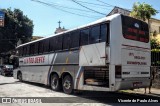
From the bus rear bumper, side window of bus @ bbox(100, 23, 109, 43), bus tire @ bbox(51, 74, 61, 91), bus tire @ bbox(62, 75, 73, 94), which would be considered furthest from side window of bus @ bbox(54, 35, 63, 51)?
the bus rear bumper

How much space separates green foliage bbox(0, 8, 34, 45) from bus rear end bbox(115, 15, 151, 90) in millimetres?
33242

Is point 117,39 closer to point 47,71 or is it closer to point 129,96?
point 129,96

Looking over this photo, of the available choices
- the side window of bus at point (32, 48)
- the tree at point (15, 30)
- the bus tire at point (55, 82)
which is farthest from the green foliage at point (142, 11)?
the tree at point (15, 30)

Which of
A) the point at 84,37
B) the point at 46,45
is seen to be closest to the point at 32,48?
the point at 46,45

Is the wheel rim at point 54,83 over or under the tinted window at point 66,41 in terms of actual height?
under

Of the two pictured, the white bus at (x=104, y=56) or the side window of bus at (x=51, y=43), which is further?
→ the side window of bus at (x=51, y=43)

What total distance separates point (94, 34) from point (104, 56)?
134cm

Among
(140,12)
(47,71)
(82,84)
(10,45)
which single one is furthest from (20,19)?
(82,84)

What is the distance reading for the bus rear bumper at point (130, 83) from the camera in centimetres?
1051

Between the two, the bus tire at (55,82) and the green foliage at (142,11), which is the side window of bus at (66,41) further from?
the green foliage at (142,11)

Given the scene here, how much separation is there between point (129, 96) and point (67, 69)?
10.9 ft

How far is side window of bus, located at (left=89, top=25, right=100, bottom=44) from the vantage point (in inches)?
448

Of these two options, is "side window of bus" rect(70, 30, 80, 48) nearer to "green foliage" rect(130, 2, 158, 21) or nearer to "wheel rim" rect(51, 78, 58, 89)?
"wheel rim" rect(51, 78, 58, 89)

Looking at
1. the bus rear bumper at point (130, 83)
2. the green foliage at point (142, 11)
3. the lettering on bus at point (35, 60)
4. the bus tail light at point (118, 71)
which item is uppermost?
the green foliage at point (142, 11)
